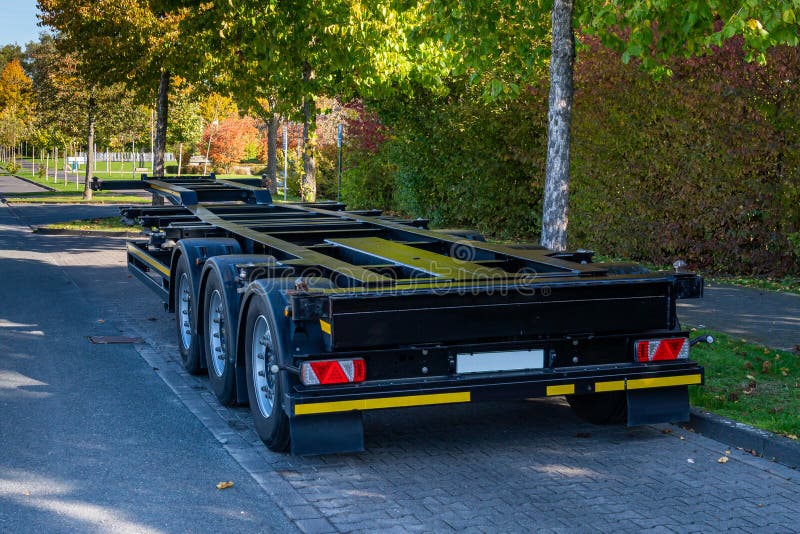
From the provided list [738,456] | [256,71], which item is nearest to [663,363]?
[738,456]

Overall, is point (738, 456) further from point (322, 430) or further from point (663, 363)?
point (322, 430)

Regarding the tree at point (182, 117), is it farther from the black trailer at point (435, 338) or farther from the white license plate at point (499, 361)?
the white license plate at point (499, 361)

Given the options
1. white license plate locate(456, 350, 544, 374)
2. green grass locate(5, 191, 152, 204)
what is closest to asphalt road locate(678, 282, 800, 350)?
white license plate locate(456, 350, 544, 374)

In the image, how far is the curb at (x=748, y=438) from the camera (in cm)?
610

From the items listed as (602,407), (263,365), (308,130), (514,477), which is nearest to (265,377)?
(263,365)

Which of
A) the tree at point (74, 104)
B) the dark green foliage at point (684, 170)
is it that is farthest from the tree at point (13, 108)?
the dark green foliage at point (684, 170)

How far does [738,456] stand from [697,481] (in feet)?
2.24

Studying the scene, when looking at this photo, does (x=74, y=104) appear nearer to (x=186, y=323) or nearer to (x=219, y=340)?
(x=186, y=323)

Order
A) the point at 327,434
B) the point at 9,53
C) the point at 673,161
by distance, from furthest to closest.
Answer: the point at 9,53 → the point at 673,161 → the point at 327,434

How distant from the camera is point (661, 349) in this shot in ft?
20.8

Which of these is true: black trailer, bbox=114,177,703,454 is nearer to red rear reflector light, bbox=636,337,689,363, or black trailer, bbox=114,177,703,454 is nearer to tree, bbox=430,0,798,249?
red rear reflector light, bbox=636,337,689,363

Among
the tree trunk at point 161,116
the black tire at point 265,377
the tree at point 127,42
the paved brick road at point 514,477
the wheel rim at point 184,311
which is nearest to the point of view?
the paved brick road at point 514,477

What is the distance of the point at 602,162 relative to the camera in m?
16.5

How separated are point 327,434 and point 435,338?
84 centimetres
